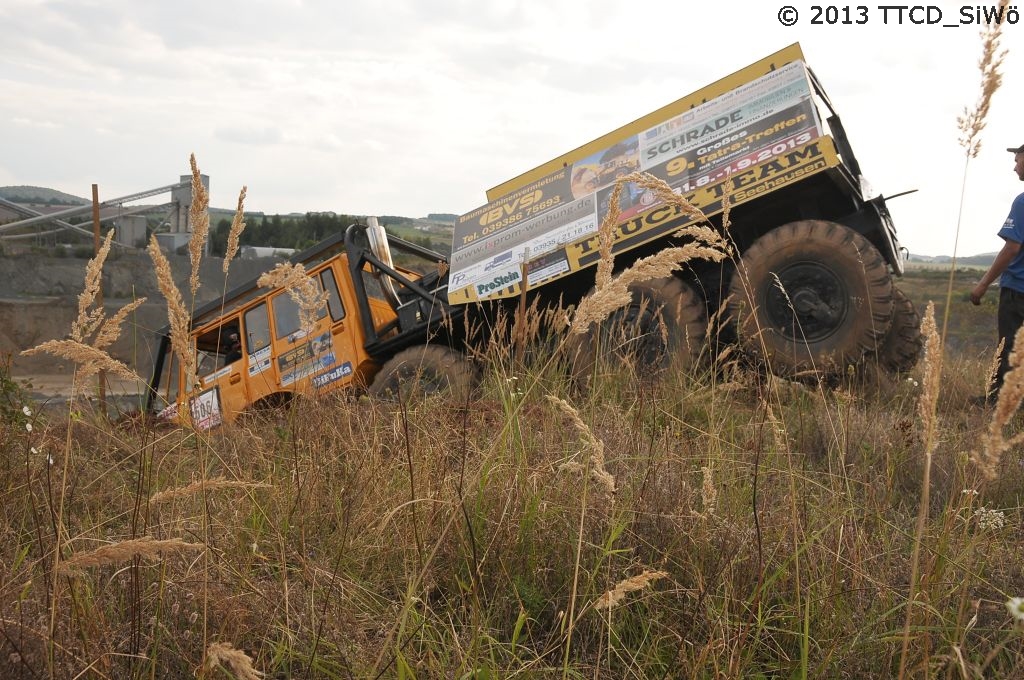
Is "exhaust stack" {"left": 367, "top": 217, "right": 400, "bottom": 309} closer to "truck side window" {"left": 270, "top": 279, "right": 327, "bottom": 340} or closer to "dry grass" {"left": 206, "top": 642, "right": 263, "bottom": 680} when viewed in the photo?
"truck side window" {"left": 270, "top": 279, "right": 327, "bottom": 340}

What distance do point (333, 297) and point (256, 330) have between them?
39.9 inches

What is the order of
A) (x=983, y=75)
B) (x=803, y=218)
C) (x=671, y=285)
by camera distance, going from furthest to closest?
1. (x=803, y=218)
2. (x=671, y=285)
3. (x=983, y=75)

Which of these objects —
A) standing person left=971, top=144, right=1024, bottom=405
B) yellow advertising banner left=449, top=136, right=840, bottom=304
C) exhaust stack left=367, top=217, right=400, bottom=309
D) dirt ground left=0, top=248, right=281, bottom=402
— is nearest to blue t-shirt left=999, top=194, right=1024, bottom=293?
standing person left=971, top=144, right=1024, bottom=405

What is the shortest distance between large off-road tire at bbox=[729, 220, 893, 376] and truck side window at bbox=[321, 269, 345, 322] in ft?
13.6

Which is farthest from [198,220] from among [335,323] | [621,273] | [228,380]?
[228,380]

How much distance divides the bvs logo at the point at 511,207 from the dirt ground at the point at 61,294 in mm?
15029

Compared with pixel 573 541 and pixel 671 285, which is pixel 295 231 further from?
pixel 573 541

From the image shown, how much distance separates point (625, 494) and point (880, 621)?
1025mm

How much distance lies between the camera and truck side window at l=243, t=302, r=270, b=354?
9289mm

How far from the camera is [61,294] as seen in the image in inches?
1160

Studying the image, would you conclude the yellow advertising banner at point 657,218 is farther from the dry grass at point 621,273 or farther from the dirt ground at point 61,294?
the dirt ground at point 61,294

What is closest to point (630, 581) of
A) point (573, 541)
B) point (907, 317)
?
point (573, 541)

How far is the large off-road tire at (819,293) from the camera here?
23.0ft

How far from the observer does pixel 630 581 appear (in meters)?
1.44
